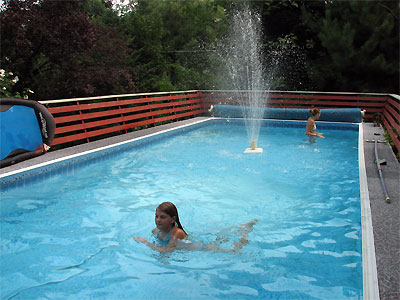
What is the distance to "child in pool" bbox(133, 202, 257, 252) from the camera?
353 cm

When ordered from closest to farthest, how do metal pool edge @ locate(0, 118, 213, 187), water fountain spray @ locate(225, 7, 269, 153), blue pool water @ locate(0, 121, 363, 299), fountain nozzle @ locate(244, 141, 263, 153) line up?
blue pool water @ locate(0, 121, 363, 299) → metal pool edge @ locate(0, 118, 213, 187) → fountain nozzle @ locate(244, 141, 263, 153) → water fountain spray @ locate(225, 7, 269, 153)

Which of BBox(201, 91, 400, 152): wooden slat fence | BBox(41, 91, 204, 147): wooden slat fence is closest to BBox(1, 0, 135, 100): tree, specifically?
BBox(41, 91, 204, 147): wooden slat fence

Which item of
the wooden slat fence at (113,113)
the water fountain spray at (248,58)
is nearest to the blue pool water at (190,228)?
the wooden slat fence at (113,113)

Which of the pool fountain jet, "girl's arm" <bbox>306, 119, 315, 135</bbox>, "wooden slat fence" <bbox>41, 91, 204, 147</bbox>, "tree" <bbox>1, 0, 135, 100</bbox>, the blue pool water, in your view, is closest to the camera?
the blue pool water

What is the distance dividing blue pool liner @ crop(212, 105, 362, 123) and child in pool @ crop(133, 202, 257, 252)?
939 cm

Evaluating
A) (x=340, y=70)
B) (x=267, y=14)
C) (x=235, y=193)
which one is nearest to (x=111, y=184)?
(x=235, y=193)

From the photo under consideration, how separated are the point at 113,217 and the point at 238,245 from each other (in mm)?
1689

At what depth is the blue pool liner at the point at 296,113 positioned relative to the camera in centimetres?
1243

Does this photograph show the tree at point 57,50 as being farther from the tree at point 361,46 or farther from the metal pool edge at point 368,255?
the metal pool edge at point 368,255

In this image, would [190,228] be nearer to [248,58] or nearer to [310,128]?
[310,128]

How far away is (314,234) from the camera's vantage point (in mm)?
4301

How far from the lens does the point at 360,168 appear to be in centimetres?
602

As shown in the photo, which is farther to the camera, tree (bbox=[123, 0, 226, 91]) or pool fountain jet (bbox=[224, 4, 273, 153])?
pool fountain jet (bbox=[224, 4, 273, 153])

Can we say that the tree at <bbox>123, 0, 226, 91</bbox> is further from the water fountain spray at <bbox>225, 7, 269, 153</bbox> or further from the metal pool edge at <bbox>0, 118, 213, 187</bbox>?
the metal pool edge at <bbox>0, 118, 213, 187</bbox>
